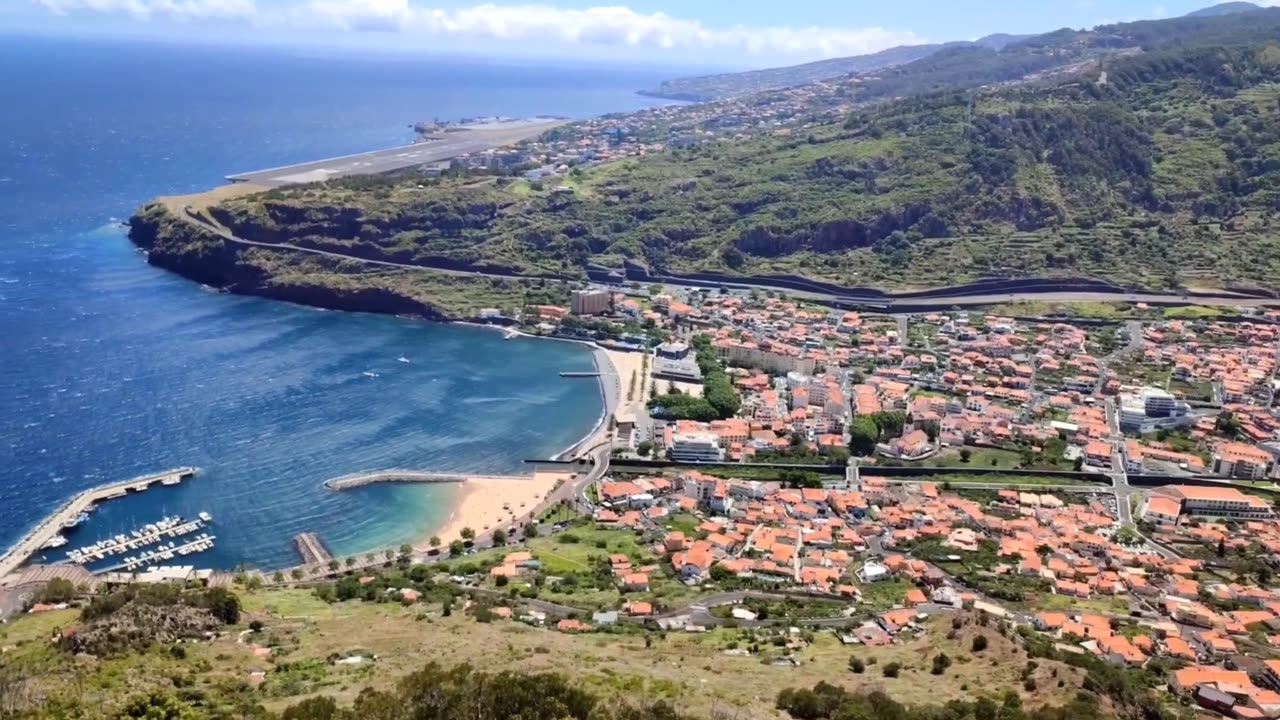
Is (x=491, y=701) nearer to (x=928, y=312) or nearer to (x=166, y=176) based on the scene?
(x=928, y=312)

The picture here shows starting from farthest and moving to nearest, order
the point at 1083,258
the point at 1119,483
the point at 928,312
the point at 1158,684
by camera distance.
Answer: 1. the point at 1083,258
2. the point at 928,312
3. the point at 1119,483
4. the point at 1158,684

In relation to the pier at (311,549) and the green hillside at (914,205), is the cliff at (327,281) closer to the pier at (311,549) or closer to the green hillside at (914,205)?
the green hillside at (914,205)

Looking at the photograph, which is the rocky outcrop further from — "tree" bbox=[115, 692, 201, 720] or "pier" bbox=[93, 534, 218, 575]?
"tree" bbox=[115, 692, 201, 720]

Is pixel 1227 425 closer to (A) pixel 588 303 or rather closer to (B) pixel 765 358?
(B) pixel 765 358

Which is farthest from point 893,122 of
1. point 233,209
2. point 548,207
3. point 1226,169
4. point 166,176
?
point 166,176

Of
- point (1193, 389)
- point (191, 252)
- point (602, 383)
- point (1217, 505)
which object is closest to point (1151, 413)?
point (1193, 389)

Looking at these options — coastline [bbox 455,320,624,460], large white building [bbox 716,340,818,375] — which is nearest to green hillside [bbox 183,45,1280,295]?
coastline [bbox 455,320,624,460]
